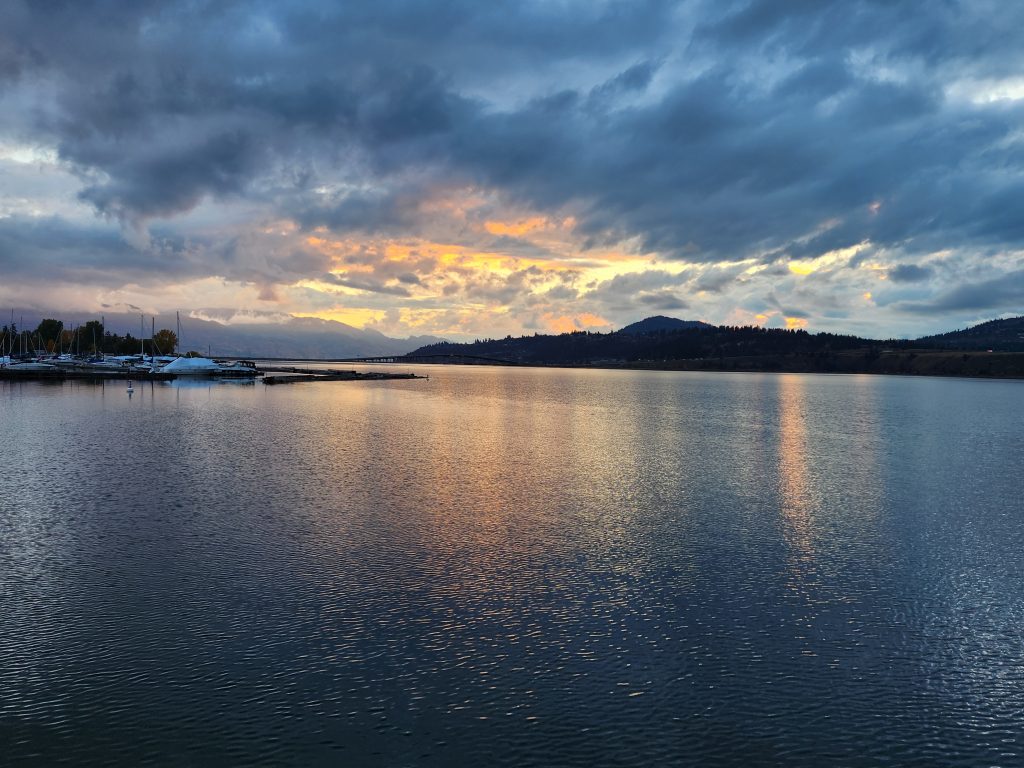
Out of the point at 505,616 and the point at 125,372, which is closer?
the point at 505,616

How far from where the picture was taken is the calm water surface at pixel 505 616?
13109mm

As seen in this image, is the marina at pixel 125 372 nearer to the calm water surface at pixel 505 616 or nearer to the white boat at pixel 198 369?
the white boat at pixel 198 369

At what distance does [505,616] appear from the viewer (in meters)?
18.7

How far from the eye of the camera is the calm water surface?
516 inches

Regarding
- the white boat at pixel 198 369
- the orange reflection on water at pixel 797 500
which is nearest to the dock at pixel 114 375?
the white boat at pixel 198 369

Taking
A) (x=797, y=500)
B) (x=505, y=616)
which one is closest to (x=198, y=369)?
(x=797, y=500)

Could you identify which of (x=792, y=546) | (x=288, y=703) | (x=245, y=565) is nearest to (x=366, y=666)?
(x=288, y=703)

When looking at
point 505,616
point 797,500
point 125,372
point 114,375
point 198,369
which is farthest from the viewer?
point 198,369

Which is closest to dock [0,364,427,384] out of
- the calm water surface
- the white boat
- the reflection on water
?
the white boat

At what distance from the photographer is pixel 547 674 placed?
15.4 metres

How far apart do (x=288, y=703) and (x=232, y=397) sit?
10770cm

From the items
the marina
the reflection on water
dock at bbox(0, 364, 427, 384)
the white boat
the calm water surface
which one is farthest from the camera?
the white boat

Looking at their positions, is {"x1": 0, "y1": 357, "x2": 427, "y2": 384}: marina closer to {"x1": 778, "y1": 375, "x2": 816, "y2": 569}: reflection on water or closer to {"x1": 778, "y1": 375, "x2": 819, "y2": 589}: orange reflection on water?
{"x1": 778, "y1": 375, "x2": 816, "y2": 569}: reflection on water

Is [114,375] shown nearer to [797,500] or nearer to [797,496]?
[797,496]
